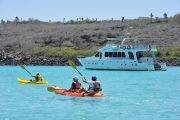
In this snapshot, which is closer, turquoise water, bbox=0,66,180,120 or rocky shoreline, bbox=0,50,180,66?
turquoise water, bbox=0,66,180,120

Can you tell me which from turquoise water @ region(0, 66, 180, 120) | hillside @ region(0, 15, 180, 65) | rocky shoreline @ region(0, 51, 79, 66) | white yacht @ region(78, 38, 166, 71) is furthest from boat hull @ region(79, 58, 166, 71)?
turquoise water @ region(0, 66, 180, 120)

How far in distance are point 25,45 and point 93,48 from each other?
16.3 meters

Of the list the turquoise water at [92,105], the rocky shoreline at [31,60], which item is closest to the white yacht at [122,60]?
the rocky shoreline at [31,60]

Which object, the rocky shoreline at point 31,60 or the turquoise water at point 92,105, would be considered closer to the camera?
the turquoise water at point 92,105

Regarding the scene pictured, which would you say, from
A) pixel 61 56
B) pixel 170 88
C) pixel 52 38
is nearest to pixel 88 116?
pixel 170 88

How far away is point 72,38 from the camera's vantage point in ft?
511

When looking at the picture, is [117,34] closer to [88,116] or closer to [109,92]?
[109,92]

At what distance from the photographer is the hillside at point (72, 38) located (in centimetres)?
13562

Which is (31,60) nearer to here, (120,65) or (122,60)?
(120,65)

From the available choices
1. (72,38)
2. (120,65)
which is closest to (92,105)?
(120,65)

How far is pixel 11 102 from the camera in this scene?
4928 cm

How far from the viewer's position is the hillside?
136 metres

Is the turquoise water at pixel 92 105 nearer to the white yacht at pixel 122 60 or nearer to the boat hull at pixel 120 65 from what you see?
the white yacht at pixel 122 60

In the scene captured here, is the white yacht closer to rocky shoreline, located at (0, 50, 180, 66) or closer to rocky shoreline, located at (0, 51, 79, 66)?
rocky shoreline, located at (0, 50, 180, 66)
